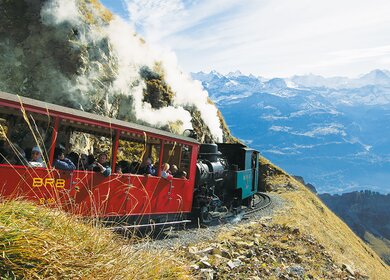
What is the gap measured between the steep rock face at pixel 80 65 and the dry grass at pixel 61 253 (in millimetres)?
21020

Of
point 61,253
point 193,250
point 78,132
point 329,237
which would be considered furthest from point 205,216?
point 61,253

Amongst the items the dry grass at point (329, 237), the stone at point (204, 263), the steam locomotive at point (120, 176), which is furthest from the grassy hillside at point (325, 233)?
the stone at point (204, 263)

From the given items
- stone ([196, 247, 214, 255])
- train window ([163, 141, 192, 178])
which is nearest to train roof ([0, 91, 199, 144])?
train window ([163, 141, 192, 178])

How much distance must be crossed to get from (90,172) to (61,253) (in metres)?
6.05

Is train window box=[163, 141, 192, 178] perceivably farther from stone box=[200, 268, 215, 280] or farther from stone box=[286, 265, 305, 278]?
stone box=[200, 268, 215, 280]

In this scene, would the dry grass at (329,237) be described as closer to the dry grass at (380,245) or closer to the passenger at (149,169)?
the passenger at (149,169)

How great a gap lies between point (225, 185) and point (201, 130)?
2228cm

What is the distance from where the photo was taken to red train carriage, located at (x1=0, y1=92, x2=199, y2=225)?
739 centimetres

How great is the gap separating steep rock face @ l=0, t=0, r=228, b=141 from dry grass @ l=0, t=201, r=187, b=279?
2102 cm

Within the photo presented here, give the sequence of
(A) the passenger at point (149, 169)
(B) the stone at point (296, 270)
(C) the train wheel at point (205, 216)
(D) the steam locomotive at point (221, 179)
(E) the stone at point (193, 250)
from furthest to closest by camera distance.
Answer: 1. (D) the steam locomotive at point (221, 179)
2. (C) the train wheel at point (205, 216)
3. (A) the passenger at point (149, 169)
4. (B) the stone at point (296, 270)
5. (E) the stone at point (193, 250)

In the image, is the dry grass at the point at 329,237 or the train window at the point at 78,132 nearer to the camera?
the train window at the point at 78,132

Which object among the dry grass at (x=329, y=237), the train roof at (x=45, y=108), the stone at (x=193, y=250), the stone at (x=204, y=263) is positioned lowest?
the dry grass at (x=329, y=237)

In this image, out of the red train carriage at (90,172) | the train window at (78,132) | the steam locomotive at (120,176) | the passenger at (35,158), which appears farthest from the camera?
the train window at (78,132)

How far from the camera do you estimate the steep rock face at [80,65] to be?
23.2 m
